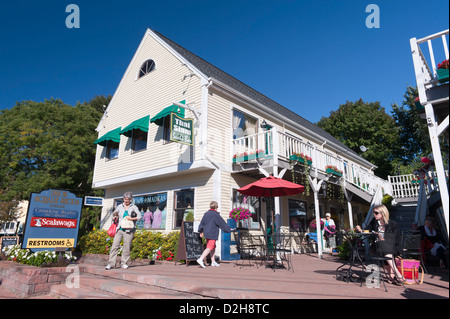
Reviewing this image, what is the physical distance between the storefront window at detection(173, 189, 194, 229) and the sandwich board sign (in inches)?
139

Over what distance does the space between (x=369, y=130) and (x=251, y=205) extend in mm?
24485

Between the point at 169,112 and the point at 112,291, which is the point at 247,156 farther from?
the point at 112,291

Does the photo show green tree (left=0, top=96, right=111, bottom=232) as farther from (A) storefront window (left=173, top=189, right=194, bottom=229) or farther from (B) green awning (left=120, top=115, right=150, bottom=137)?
(A) storefront window (left=173, top=189, right=194, bottom=229)

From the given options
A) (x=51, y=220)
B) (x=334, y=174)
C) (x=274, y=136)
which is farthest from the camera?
(x=334, y=174)

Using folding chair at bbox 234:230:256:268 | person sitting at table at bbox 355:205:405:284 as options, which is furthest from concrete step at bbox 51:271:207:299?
folding chair at bbox 234:230:256:268

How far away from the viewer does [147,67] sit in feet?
45.2

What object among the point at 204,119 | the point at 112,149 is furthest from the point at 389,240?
the point at 112,149

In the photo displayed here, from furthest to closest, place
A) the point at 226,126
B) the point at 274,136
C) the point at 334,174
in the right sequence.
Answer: the point at 334,174 → the point at 226,126 → the point at 274,136

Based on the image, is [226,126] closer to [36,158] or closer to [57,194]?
[57,194]

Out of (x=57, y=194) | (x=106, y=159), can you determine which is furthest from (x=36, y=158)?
(x=57, y=194)

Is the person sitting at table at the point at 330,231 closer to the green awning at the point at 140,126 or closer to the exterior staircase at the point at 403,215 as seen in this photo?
the exterior staircase at the point at 403,215

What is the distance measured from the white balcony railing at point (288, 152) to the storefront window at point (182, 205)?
90.4 inches
